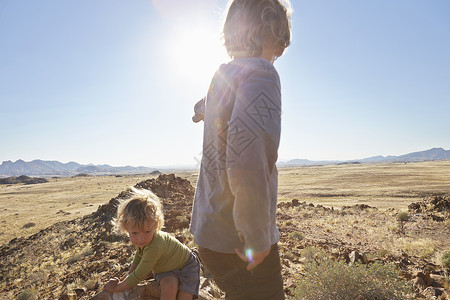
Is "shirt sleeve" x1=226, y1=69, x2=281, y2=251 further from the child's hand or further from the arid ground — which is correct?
the arid ground

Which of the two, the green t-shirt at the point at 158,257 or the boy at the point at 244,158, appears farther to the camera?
the green t-shirt at the point at 158,257

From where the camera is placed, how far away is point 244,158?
3.87ft

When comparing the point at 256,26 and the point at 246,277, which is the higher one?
the point at 256,26

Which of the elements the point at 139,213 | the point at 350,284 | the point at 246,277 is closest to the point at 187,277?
the point at 139,213

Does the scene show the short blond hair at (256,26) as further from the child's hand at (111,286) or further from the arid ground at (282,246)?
the arid ground at (282,246)

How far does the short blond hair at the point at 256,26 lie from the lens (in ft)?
4.69

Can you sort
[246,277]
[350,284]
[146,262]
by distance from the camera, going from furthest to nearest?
[350,284], [146,262], [246,277]

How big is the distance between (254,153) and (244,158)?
51 millimetres

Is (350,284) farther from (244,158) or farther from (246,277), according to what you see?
(244,158)

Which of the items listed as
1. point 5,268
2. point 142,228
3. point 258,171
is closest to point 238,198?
point 258,171

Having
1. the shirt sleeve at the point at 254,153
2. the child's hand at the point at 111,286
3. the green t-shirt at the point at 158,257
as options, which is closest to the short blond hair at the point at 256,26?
the shirt sleeve at the point at 254,153

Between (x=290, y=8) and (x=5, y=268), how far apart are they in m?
15.3

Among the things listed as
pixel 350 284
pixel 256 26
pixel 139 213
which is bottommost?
pixel 350 284

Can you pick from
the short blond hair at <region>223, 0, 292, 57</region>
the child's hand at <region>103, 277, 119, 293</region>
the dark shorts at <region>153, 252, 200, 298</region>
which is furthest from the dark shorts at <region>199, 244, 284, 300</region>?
the child's hand at <region>103, 277, 119, 293</region>
